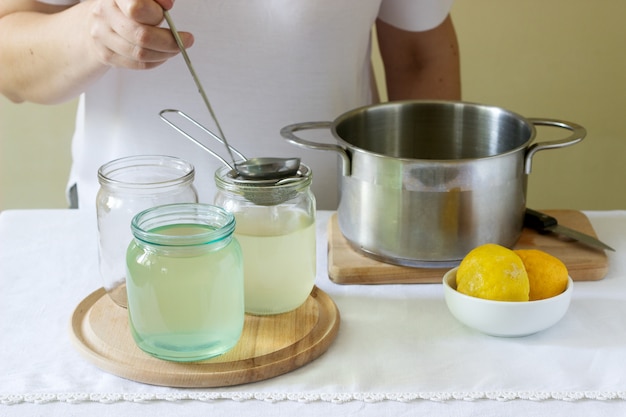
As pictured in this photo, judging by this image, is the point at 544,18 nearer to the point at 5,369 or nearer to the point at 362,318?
the point at 362,318

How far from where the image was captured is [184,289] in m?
0.75

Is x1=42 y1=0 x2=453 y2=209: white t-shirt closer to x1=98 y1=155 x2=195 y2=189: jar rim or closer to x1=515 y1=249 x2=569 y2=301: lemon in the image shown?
x1=98 y1=155 x2=195 y2=189: jar rim

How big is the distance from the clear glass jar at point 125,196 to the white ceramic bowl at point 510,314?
12.3 inches

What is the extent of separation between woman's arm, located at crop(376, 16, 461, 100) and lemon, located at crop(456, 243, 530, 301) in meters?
0.76

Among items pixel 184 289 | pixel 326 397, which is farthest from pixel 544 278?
pixel 184 289

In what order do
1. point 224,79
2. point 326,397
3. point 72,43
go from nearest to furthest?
1. point 326,397
2. point 72,43
3. point 224,79

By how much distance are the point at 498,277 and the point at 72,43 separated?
632mm

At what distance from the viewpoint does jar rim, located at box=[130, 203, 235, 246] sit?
0.75 m

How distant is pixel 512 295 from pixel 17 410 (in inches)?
18.7

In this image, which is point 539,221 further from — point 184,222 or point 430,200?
point 184,222

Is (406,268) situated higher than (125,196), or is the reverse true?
(125,196)

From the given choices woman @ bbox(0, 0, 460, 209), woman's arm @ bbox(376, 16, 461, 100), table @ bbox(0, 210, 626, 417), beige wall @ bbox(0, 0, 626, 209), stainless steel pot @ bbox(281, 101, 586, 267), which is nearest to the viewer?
table @ bbox(0, 210, 626, 417)

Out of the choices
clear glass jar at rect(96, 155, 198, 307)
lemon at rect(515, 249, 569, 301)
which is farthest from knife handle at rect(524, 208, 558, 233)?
clear glass jar at rect(96, 155, 198, 307)

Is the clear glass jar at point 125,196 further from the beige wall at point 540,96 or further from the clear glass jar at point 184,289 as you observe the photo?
the beige wall at point 540,96
